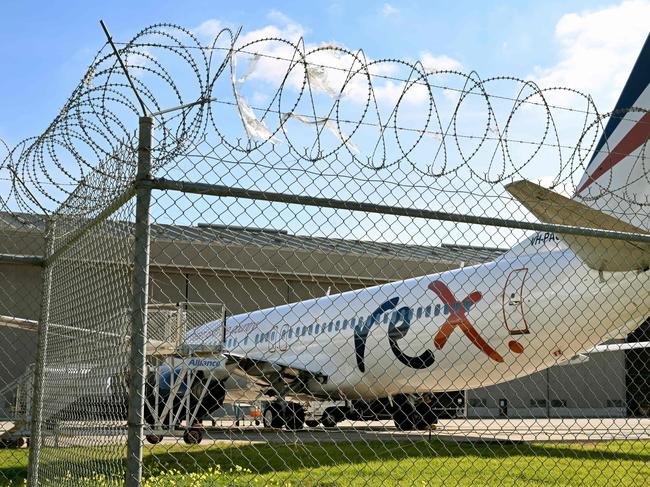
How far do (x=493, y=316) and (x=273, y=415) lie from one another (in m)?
7.42

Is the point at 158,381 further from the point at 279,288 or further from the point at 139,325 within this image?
the point at 279,288

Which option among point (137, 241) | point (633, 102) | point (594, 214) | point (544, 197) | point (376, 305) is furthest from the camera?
point (376, 305)

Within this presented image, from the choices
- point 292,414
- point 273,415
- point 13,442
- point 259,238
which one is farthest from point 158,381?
point 292,414

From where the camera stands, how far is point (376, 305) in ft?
61.6

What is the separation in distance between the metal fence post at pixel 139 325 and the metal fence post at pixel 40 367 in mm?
1918

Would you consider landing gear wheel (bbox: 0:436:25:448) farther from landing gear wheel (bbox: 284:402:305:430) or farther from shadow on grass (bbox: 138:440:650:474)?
landing gear wheel (bbox: 284:402:305:430)

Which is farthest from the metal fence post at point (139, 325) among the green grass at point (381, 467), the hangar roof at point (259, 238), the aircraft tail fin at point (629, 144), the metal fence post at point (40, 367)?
the aircraft tail fin at point (629, 144)

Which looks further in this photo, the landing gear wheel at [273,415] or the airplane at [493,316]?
the landing gear wheel at [273,415]

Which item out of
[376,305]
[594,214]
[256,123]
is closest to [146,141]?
[256,123]

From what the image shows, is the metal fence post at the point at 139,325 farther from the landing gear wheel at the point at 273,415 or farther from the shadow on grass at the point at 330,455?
the landing gear wheel at the point at 273,415

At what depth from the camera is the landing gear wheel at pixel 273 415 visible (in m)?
20.5

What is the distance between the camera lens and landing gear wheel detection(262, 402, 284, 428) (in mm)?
20547

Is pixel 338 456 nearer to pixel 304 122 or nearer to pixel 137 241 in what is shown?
pixel 304 122

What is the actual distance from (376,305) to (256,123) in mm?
14037
